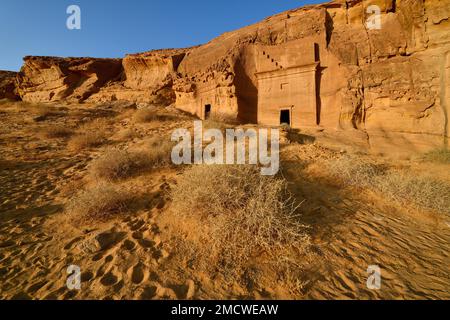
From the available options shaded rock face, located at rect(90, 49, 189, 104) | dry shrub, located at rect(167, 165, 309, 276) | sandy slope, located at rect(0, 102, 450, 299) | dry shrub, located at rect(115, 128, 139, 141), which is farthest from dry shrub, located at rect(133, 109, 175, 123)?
dry shrub, located at rect(167, 165, 309, 276)

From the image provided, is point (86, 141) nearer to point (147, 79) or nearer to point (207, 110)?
point (207, 110)

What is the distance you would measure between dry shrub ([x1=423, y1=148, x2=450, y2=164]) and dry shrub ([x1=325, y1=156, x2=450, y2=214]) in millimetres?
2787

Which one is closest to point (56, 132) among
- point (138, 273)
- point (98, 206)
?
point (98, 206)

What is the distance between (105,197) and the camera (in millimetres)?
3057

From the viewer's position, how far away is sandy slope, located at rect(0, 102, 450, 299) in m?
1.84

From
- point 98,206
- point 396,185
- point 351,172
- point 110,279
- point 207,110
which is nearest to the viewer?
point 110,279

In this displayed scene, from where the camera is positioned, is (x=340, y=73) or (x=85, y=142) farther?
(x=340, y=73)

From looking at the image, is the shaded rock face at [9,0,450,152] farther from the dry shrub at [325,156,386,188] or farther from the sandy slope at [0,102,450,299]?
the sandy slope at [0,102,450,299]

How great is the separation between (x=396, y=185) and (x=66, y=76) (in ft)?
70.0

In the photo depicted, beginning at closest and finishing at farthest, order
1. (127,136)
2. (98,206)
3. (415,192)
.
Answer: (98,206)
(415,192)
(127,136)

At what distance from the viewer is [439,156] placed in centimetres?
664

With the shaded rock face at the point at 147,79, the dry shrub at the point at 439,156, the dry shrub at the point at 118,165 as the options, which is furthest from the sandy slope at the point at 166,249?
the shaded rock face at the point at 147,79
